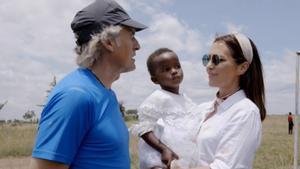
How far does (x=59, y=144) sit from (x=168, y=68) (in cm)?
157

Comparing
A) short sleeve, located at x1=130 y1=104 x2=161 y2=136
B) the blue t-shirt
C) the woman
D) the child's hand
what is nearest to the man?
the blue t-shirt

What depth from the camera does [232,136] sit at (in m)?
2.21

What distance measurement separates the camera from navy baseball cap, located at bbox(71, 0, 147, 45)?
221 centimetres

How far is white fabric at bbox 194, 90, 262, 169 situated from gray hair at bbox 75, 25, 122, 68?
0.64m

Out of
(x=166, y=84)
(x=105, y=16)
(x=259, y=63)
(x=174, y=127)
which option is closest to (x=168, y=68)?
(x=166, y=84)

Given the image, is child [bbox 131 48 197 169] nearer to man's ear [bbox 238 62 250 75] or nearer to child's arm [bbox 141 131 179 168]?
child's arm [bbox 141 131 179 168]

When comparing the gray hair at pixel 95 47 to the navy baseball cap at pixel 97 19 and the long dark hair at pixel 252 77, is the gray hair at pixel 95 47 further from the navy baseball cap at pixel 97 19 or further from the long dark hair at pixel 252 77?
the long dark hair at pixel 252 77

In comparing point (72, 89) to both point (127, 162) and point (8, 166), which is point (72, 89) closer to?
point (127, 162)

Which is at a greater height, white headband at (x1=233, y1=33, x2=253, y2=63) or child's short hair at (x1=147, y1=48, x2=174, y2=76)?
white headband at (x1=233, y1=33, x2=253, y2=63)

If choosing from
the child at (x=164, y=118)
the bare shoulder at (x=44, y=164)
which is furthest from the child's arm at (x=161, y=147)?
the bare shoulder at (x=44, y=164)

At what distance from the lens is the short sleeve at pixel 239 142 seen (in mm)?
2189

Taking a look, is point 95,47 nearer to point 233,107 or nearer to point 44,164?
point 44,164

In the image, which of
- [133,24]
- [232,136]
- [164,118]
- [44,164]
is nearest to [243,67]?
[232,136]

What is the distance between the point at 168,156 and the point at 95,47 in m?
1.02
